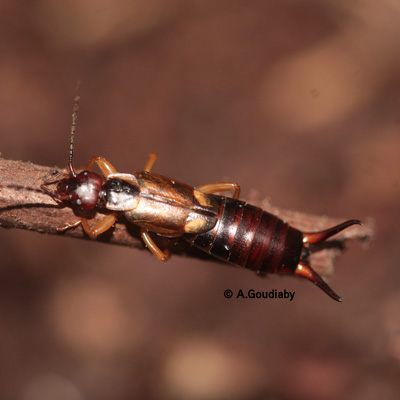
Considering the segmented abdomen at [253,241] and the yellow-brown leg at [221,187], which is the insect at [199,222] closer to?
the segmented abdomen at [253,241]

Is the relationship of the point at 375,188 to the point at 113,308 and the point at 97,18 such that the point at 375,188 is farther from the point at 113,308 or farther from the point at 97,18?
the point at 97,18

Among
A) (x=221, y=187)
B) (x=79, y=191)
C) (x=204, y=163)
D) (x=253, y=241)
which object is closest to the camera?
(x=79, y=191)

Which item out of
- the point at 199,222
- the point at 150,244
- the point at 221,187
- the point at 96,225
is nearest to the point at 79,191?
the point at 96,225

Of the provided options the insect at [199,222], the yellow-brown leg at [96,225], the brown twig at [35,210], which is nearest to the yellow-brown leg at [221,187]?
the insect at [199,222]

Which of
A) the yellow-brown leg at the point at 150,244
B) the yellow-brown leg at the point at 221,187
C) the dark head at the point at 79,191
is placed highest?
the yellow-brown leg at the point at 221,187

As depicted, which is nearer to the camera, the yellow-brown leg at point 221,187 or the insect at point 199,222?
the insect at point 199,222

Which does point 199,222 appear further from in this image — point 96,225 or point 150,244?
point 96,225
